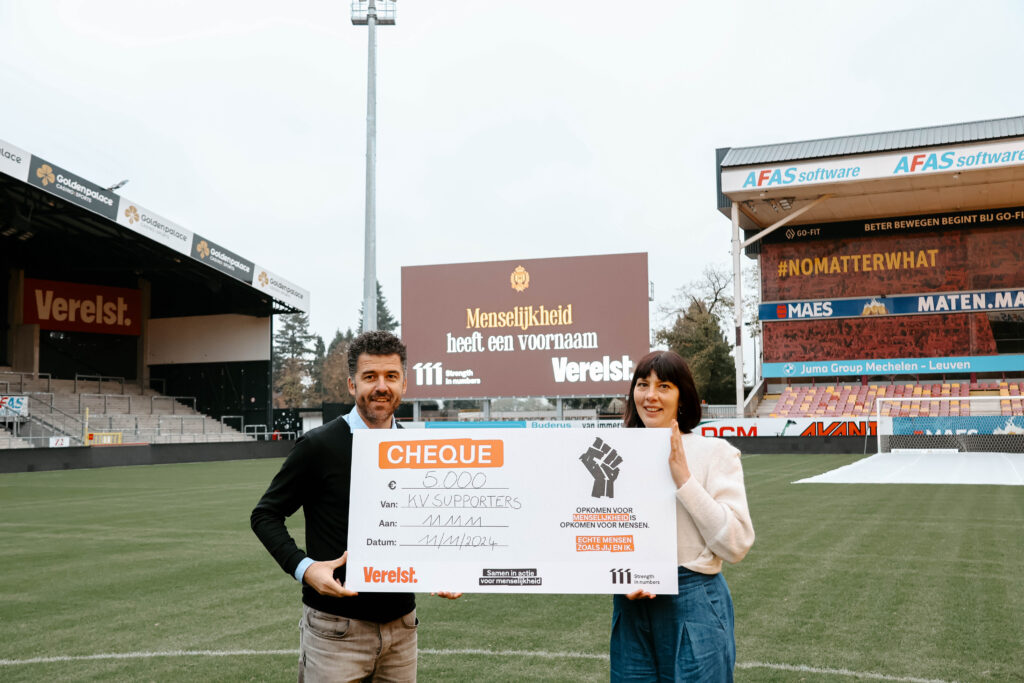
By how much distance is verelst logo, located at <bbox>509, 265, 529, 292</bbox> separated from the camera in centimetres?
3553

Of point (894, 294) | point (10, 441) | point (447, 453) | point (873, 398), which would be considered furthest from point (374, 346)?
point (894, 294)

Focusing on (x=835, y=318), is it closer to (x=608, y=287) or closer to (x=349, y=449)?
(x=608, y=287)

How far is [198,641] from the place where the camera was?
6.24 m

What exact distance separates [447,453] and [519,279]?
3252 cm

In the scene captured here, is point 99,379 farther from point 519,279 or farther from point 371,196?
point 371,196

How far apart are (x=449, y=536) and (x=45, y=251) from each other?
4071 centimetres

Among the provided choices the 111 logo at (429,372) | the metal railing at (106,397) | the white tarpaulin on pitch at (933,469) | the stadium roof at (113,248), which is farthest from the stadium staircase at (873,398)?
the metal railing at (106,397)

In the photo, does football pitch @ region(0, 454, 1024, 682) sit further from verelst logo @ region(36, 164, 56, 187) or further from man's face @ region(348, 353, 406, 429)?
verelst logo @ region(36, 164, 56, 187)

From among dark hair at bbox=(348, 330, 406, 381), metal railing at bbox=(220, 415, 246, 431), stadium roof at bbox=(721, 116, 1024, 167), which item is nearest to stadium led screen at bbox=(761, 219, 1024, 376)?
stadium roof at bbox=(721, 116, 1024, 167)

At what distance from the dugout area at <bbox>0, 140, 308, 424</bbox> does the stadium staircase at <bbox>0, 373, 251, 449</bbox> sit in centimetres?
71

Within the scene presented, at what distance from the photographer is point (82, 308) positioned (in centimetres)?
4056

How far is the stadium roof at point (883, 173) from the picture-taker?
3331cm

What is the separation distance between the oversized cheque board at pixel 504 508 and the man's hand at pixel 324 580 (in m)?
0.09

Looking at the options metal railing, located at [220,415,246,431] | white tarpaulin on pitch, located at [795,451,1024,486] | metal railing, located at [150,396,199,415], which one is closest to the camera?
white tarpaulin on pitch, located at [795,451,1024,486]
